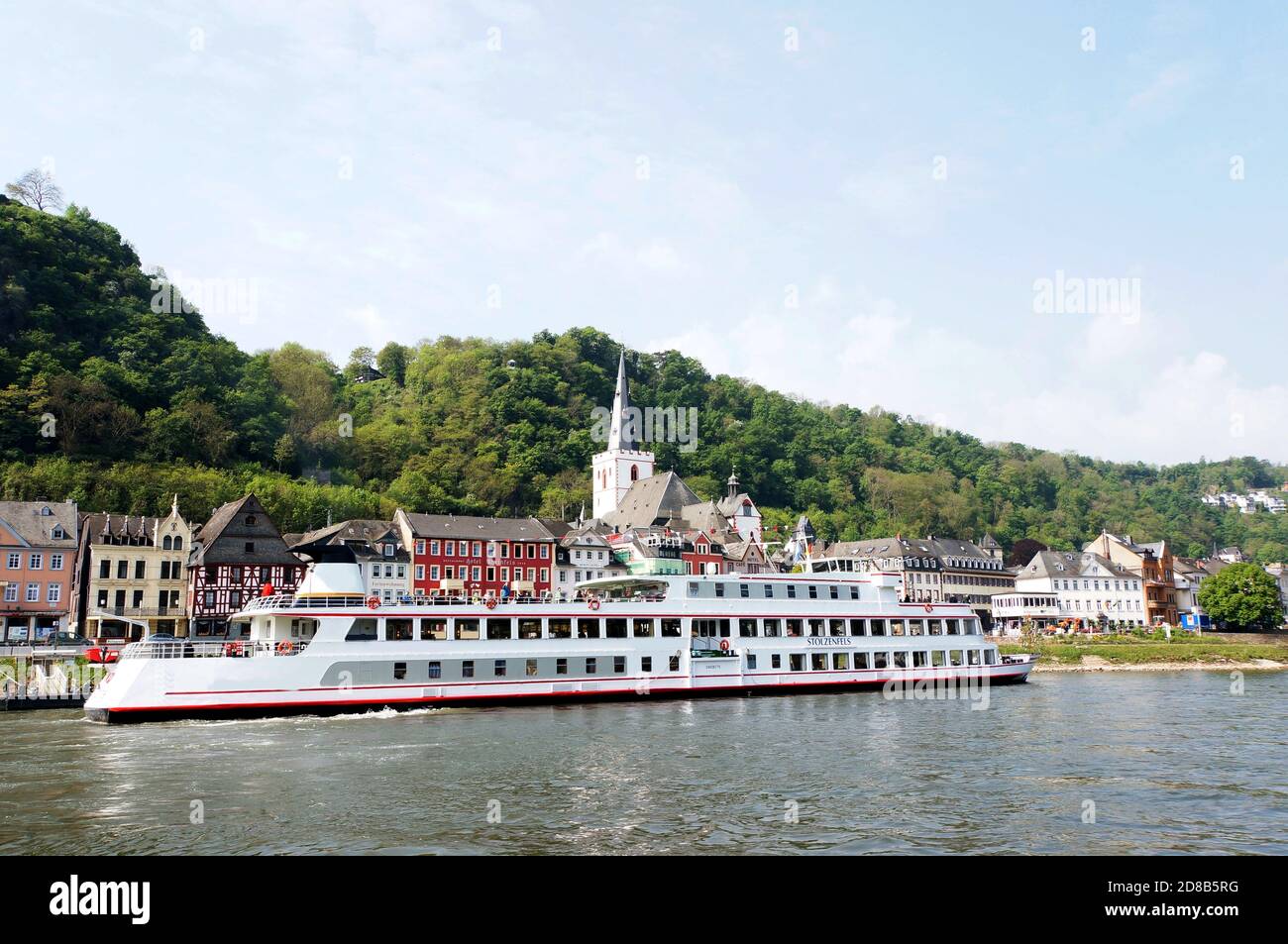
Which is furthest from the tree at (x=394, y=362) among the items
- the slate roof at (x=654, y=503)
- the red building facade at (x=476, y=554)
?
the red building facade at (x=476, y=554)

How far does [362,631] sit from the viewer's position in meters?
38.4

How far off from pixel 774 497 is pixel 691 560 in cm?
5496

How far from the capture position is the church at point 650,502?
10325 cm

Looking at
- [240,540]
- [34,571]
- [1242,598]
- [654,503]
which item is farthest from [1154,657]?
[34,571]

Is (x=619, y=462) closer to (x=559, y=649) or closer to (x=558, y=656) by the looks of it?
(x=559, y=649)

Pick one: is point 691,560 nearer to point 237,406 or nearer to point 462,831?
point 237,406

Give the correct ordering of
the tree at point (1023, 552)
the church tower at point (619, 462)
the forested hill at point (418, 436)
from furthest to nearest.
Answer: the tree at point (1023, 552) → the church tower at point (619, 462) → the forested hill at point (418, 436)

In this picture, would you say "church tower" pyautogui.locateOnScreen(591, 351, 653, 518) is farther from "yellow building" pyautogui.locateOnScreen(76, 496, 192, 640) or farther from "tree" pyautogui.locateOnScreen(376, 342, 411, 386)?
"yellow building" pyautogui.locateOnScreen(76, 496, 192, 640)

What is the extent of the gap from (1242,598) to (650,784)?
87.4m

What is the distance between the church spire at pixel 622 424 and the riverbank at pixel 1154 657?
5766 cm

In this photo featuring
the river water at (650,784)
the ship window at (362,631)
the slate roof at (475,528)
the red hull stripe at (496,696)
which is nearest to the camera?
the river water at (650,784)

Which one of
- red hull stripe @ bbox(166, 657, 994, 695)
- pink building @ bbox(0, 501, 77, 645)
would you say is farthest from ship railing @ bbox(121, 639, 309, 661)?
pink building @ bbox(0, 501, 77, 645)

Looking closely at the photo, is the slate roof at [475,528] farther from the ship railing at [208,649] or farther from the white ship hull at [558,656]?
the ship railing at [208,649]

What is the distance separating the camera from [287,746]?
28156 millimetres
